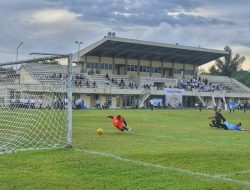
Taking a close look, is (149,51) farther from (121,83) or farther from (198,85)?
(198,85)

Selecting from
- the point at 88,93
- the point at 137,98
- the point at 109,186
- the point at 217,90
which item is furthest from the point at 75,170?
the point at 217,90

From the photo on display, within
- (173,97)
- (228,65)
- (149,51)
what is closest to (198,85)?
(173,97)

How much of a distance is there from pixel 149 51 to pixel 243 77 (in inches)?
2519

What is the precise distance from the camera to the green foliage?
454 feet

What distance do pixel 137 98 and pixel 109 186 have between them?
2755 inches

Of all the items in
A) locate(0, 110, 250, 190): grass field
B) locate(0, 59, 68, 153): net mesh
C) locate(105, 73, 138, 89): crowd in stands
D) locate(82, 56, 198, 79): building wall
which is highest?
locate(82, 56, 198, 79): building wall

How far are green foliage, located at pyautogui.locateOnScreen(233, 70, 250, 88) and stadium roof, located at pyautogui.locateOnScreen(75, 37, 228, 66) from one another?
1741 inches

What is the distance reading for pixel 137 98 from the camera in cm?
7850

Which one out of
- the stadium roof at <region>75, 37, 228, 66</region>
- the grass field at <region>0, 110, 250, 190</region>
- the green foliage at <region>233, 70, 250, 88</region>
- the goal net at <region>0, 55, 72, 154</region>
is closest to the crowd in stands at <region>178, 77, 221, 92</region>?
the stadium roof at <region>75, 37, 228, 66</region>

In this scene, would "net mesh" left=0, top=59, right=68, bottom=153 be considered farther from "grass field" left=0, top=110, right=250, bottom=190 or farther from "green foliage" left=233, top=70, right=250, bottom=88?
"green foliage" left=233, top=70, right=250, bottom=88

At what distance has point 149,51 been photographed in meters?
84.9

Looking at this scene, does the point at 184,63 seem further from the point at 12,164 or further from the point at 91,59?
the point at 12,164

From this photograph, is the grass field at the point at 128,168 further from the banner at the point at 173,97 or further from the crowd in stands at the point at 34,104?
the banner at the point at 173,97

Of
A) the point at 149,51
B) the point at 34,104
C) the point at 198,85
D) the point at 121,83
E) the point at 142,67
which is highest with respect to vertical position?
the point at 149,51
